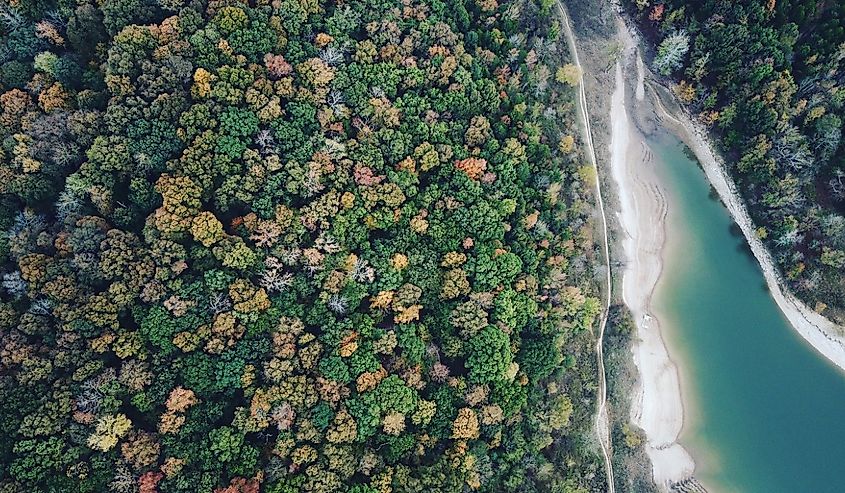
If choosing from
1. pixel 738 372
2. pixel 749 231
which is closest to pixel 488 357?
pixel 738 372

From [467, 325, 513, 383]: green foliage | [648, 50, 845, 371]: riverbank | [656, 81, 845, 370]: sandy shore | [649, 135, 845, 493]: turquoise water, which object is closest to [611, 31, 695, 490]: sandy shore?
[649, 135, 845, 493]: turquoise water

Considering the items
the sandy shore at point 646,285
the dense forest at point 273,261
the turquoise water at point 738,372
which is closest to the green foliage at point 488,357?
the dense forest at point 273,261

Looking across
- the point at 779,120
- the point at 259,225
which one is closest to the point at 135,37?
the point at 259,225

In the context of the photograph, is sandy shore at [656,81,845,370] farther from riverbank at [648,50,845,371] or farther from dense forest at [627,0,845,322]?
dense forest at [627,0,845,322]

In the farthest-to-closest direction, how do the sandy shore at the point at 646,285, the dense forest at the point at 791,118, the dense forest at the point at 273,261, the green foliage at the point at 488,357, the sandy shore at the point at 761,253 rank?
the sandy shore at the point at 761,253
the sandy shore at the point at 646,285
the dense forest at the point at 791,118
the green foliage at the point at 488,357
the dense forest at the point at 273,261

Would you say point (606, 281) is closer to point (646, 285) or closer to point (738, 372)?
point (646, 285)

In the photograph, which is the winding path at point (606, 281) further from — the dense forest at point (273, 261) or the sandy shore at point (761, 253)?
the sandy shore at point (761, 253)
